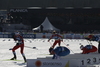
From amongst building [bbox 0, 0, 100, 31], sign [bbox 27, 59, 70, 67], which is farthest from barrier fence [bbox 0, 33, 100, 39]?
sign [bbox 27, 59, 70, 67]

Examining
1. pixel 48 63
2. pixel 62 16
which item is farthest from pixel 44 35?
pixel 48 63

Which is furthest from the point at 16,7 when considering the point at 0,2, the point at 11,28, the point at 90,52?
the point at 90,52

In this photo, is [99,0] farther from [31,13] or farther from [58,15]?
[31,13]

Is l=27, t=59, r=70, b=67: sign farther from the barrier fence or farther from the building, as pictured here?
the building

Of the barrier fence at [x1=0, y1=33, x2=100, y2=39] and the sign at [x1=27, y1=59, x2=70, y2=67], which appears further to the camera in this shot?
the barrier fence at [x1=0, y1=33, x2=100, y2=39]

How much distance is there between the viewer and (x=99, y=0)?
69875mm

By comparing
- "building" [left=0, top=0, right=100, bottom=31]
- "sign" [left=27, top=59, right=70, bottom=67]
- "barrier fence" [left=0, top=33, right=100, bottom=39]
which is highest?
"building" [left=0, top=0, right=100, bottom=31]

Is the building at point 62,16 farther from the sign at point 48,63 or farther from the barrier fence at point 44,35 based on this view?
the sign at point 48,63

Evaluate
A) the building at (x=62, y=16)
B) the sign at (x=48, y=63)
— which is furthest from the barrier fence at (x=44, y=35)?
the sign at (x=48, y=63)

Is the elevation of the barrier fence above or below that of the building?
below

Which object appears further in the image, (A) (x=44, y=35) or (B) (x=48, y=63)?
(A) (x=44, y=35)

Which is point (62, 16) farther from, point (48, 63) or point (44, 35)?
point (48, 63)

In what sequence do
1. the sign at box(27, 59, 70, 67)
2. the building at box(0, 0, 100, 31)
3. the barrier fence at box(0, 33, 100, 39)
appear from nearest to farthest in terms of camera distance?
the sign at box(27, 59, 70, 67) < the barrier fence at box(0, 33, 100, 39) < the building at box(0, 0, 100, 31)

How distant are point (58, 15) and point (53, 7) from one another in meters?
4.13
